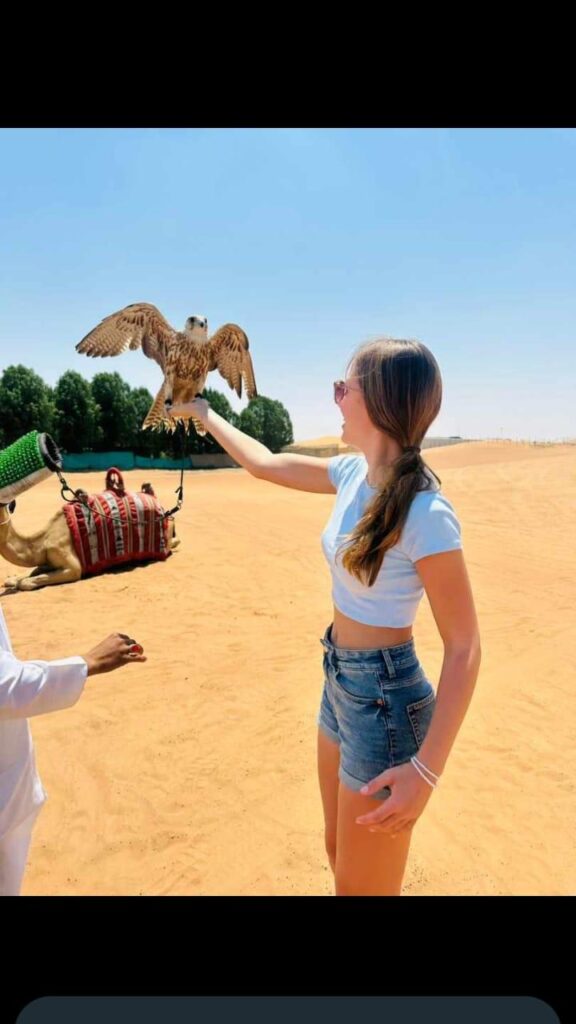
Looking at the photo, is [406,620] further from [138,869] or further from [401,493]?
[138,869]

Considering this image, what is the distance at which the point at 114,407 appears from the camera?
29.8 meters

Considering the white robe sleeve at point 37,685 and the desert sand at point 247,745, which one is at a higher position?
the white robe sleeve at point 37,685

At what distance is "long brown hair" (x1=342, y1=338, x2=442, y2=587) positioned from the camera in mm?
1335

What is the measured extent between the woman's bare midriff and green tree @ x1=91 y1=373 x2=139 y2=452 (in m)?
29.3

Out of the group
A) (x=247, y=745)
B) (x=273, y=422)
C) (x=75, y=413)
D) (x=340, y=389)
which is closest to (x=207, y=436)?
(x=340, y=389)

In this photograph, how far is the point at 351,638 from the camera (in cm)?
150

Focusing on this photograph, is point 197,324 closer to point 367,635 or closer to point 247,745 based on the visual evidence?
point 367,635

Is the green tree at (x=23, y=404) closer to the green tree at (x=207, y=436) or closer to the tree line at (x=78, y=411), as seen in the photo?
the tree line at (x=78, y=411)

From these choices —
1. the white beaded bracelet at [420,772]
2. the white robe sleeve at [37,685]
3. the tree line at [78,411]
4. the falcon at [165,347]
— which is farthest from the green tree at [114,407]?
the white beaded bracelet at [420,772]

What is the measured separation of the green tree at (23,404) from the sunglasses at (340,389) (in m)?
26.6

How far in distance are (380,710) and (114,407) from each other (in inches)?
1208

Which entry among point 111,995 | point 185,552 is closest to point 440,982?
point 111,995

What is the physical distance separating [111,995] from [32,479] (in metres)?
1.32

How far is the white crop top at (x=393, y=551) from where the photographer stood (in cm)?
129
